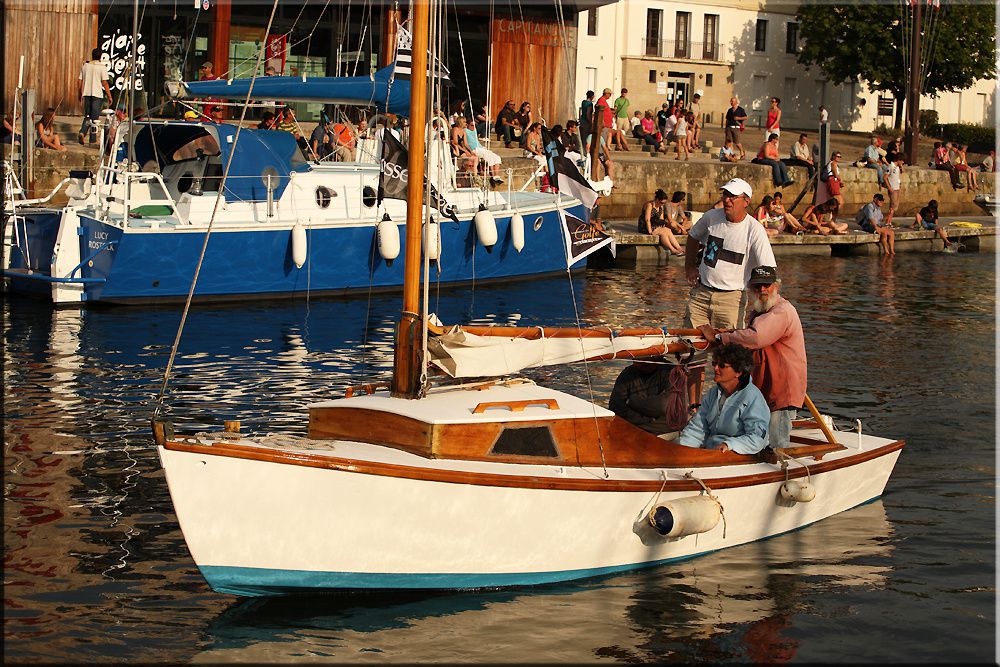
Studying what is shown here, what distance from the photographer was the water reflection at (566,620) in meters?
7.48

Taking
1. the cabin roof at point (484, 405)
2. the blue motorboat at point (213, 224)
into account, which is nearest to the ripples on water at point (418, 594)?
the cabin roof at point (484, 405)

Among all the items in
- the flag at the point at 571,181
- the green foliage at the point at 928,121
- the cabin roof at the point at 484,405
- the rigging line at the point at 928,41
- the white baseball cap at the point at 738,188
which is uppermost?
the rigging line at the point at 928,41

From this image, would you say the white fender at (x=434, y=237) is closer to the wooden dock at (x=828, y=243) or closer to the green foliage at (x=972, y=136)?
the wooden dock at (x=828, y=243)

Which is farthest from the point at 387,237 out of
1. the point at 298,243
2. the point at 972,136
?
the point at 972,136

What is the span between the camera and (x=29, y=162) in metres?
24.9

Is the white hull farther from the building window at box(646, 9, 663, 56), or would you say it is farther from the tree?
the building window at box(646, 9, 663, 56)

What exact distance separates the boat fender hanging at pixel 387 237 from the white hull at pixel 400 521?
12.2m

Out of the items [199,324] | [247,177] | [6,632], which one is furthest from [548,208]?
[6,632]

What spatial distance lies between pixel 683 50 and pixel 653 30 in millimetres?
1570

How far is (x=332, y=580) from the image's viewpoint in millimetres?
7762

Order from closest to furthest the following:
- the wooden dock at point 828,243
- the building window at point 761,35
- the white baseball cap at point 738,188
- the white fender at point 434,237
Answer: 1. the white baseball cap at point 738,188
2. the white fender at point 434,237
3. the wooden dock at point 828,243
4. the building window at point 761,35

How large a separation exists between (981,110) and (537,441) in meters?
61.5

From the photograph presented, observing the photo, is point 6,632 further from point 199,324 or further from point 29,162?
point 29,162

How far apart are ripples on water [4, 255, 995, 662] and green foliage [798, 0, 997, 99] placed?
4001 cm
